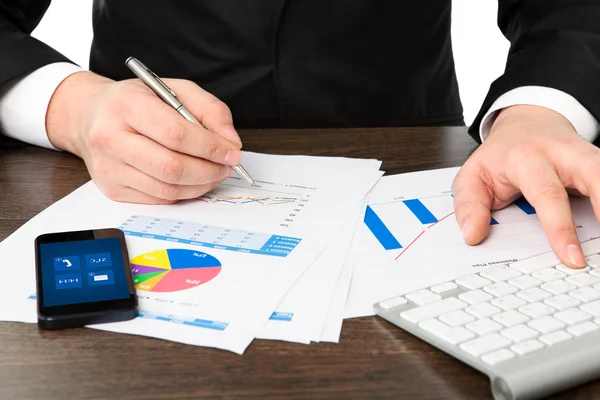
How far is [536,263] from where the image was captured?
68 cm

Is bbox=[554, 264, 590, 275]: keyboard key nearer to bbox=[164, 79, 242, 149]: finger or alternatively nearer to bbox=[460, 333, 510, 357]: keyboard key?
bbox=[460, 333, 510, 357]: keyboard key

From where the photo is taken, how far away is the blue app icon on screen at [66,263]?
0.66 metres

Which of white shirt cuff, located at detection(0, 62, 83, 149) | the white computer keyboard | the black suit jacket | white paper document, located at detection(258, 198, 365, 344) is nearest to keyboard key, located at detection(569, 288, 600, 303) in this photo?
the white computer keyboard

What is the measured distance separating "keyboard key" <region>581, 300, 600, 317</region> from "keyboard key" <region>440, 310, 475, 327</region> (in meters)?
0.09

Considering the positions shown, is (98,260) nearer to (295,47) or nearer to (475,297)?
(475,297)

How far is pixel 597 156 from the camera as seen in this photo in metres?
0.77

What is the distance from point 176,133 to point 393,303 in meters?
0.33

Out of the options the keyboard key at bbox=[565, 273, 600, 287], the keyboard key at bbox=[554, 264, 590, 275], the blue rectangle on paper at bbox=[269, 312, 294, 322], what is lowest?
the keyboard key at bbox=[554, 264, 590, 275]

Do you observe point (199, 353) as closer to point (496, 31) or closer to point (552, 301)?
point (552, 301)

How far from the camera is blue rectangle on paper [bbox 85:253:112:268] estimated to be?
66 cm

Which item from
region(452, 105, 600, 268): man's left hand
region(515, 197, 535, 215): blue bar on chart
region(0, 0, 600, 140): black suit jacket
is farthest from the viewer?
region(0, 0, 600, 140): black suit jacket

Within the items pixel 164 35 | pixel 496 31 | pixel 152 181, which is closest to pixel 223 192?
pixel 152 181

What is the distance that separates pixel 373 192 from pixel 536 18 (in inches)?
17.2

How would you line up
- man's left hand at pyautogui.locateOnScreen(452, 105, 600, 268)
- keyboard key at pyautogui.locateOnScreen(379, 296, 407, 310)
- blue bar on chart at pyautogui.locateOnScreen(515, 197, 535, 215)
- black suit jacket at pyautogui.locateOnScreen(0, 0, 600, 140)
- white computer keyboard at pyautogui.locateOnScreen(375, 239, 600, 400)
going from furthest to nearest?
black suit jacket at pyautogui.locateOnScreen(0, 0, 600, 140) → blue bar on chart at pyautogui.locateOnScreen(515, 197, 535, 215) → man's left hand at pyautogui.locateOnScreen(452, 105, 600, 268) → keyboard key at pyautogui.locateOnScreen(379, 296, 407, 310) → white computer keyboard at pyautogui.locateOnScreen(375, 239, 600, 400)
